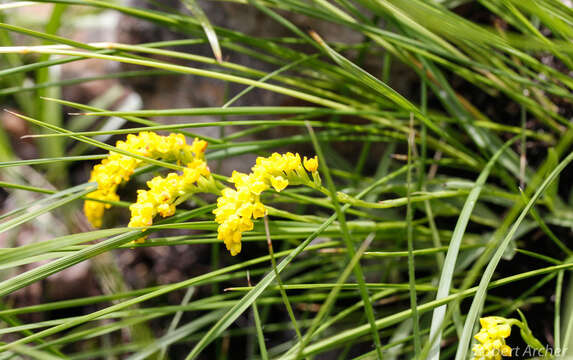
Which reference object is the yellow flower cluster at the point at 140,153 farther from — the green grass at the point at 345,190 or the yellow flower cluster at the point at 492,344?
the yellow flower cluster at the point at 492,344

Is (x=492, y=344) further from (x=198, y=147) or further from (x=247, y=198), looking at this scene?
(x=198, y=147)

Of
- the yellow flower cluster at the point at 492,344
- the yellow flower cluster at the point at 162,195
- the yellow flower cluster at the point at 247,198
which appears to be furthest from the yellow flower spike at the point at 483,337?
the yellow flower cluster at the point at 162,195

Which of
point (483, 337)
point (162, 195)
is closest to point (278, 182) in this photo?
point (162, 195)

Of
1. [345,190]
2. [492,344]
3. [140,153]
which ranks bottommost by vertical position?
[492,344]

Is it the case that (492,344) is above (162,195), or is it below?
below

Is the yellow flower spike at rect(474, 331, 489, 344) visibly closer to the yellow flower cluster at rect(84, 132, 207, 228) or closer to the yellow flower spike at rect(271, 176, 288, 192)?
the yellow flower spike at rect(271, 176, 288, 192)

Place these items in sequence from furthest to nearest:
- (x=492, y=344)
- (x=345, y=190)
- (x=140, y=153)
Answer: (x=345, y=190) → (x=140, y=153) → (x=492, y=344)
